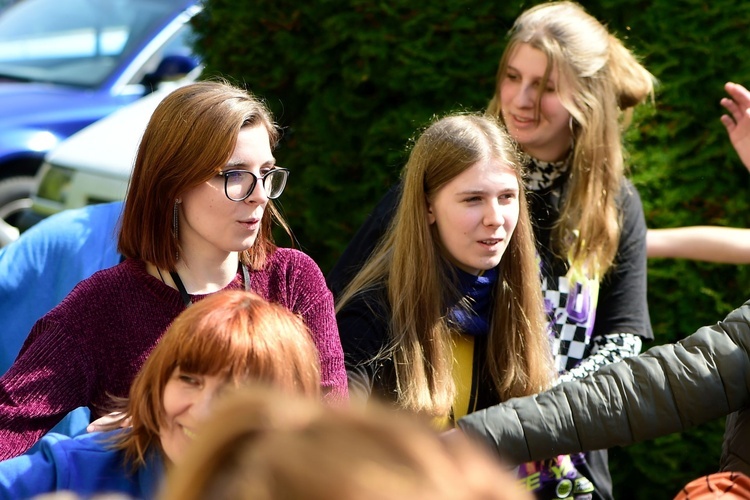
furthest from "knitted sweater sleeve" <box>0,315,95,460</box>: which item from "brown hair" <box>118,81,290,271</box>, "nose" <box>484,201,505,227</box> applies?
"nose" <box>484,201,505,227</box>

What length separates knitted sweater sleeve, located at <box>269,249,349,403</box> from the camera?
2328 millimetres

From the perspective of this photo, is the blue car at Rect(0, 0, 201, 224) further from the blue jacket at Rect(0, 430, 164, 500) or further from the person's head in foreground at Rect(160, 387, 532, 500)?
the person's head in foreground at Rect(160, 387, 532, 500)

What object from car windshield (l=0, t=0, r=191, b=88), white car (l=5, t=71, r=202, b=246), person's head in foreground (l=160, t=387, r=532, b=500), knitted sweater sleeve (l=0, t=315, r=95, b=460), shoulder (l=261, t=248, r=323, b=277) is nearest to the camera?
person's head in foreground (l=160, t=387, r=532, b=500)

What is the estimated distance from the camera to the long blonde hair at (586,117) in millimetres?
3051

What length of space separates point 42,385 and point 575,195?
1663 millimetres

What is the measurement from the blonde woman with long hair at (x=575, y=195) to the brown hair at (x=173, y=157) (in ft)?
2.56

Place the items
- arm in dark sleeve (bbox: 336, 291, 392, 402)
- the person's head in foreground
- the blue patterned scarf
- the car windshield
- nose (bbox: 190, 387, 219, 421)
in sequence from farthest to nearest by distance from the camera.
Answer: the car windshield → the blue patterned scarf → arm in dark sleeve (bbox: 336, 291, 392, 402) → nose (bbox: 190, 387, 219, 421) → the person's head in foreground

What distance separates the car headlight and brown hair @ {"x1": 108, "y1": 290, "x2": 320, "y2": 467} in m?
3.53

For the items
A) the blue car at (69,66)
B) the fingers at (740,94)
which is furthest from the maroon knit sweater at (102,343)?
the blue car at (69,66)

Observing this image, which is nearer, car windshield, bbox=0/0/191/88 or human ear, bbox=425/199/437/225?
human ear, bbox=425/199/437/225

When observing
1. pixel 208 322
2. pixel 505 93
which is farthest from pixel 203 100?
pixel 505 93

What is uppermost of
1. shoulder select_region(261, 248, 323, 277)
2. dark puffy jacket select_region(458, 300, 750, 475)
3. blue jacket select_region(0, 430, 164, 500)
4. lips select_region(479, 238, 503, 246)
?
shoulder select_region(261, 248, 323, 277)

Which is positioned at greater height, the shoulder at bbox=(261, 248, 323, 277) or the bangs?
the bangs

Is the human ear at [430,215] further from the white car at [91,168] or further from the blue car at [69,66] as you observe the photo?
the blue car at [69,66]
